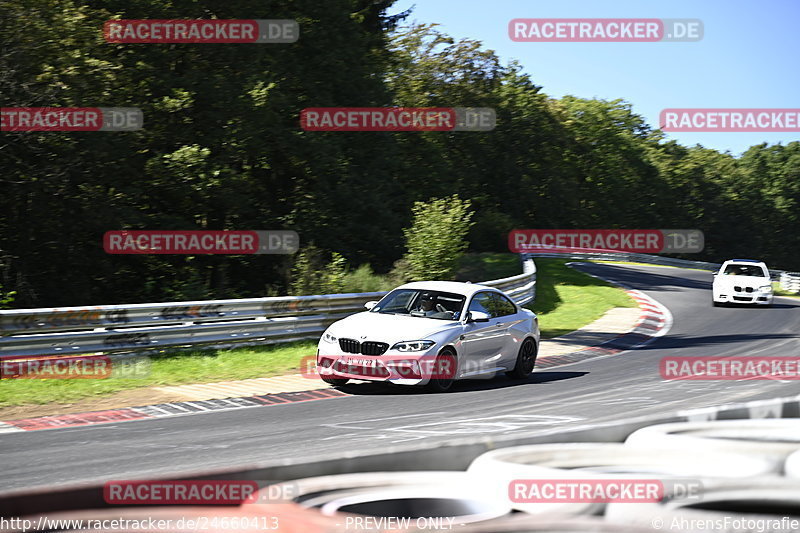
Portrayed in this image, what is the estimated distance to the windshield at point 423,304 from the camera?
13195 mm

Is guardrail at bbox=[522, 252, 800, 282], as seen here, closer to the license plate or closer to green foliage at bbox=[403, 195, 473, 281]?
green foliage at bbox=[403, 195, 473, 281]

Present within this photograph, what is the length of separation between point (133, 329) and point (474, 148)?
57.0 metres

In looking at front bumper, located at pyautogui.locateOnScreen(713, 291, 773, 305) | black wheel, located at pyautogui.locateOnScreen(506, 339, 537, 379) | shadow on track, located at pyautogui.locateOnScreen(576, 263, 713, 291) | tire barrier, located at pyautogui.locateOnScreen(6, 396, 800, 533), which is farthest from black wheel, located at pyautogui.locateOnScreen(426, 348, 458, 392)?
shadow on track, located at pyautogui.locateOnScreen(576, 263, 713, 291)

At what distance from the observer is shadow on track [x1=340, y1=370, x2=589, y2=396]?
1243 centimetres

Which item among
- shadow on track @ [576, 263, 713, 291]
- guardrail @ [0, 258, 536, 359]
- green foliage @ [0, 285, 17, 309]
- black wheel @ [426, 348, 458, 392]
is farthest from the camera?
shadow on track @ [576, 263, 713, 291]

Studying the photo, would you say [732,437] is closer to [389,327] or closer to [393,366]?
[393,366]

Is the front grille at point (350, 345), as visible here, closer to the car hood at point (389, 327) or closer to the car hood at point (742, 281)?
the car hood at point (389, 327)

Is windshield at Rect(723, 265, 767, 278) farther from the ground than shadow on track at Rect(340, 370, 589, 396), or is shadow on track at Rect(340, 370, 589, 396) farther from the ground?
windshield at Rect(723, 265, 767, 278)

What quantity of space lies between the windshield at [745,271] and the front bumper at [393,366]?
780 inches

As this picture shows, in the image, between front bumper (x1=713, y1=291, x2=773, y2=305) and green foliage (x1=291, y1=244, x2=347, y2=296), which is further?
front bumper (x1=713, y1=291, x2=773, y2=305)

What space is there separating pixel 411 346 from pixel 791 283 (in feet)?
111

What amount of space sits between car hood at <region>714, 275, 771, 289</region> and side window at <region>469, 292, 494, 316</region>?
1711cm

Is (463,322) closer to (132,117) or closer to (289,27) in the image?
(132,117)

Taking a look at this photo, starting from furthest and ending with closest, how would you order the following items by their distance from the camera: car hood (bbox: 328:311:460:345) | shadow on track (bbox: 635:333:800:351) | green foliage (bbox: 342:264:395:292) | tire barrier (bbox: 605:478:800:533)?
green foliage (bbox: 342:264:395:292) < shadow on track (bbox: 635:333:800:351) < car hood (bbox: 328:311:460:345) < tire barrier (bbox: 605:478:800:533)
